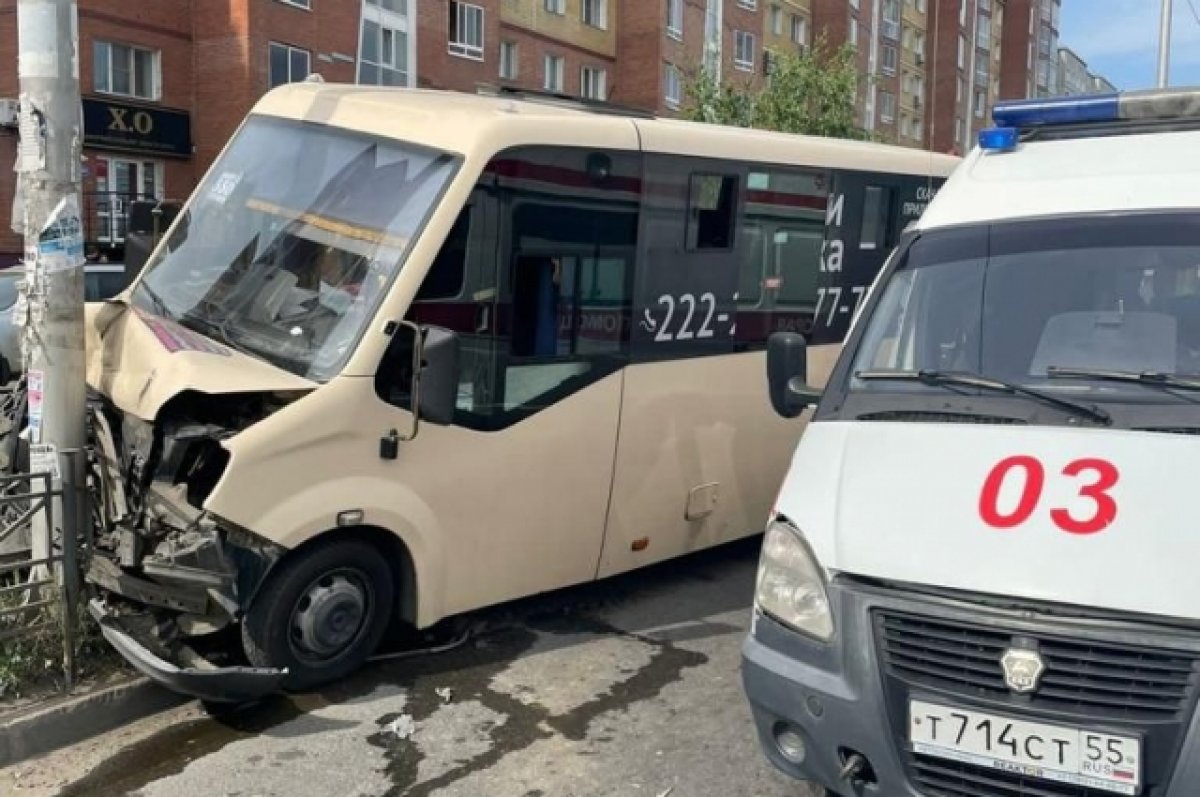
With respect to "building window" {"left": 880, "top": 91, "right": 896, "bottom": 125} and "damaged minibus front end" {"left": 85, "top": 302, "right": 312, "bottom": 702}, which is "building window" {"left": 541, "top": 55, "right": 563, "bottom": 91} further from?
"damaged minibus front end" {"left": 85, "top": 302, "right": 312, "bottom": 702}

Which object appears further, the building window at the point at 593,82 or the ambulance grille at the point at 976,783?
the building window at the point at 593,82

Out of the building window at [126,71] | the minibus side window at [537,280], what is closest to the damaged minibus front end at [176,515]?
the minibus side window at [537,280]

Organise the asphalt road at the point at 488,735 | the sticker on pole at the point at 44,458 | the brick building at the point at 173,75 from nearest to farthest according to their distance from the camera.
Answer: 1. the asphalt road at the point at 488,735
2. the sticker on pole at the point at 44,458
3. the brick building at the point at 173,75

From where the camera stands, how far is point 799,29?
5425cm

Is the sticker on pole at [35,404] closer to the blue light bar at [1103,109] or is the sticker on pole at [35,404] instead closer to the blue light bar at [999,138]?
the blue light bar at [999,138]

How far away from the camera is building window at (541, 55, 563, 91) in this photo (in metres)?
40.4

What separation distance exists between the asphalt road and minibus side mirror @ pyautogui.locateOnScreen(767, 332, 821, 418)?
1.40m

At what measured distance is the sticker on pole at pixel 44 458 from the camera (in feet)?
15.8

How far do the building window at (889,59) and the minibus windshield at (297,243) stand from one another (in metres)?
61.2

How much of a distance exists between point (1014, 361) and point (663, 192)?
2767 millimetres

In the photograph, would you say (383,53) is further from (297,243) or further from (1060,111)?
(1060,111)

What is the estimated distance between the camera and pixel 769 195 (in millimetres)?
6793

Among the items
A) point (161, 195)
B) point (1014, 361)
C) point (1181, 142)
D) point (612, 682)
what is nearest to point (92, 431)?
point (612, 682)

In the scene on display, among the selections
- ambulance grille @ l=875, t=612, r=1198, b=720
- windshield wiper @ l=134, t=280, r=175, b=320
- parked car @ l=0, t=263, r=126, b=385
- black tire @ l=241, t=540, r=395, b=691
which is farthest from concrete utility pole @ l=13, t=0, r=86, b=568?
parked car @ l=0, t=263, r=126, b=385
